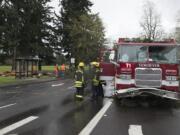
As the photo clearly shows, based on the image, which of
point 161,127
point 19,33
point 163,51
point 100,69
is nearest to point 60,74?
point 19,33

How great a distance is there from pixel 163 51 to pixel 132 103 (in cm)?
306

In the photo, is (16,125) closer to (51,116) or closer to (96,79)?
(51,116)

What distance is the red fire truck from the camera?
18.4m

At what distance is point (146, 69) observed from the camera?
1845 centimetres

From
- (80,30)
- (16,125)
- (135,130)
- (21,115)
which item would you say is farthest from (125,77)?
(80,30)

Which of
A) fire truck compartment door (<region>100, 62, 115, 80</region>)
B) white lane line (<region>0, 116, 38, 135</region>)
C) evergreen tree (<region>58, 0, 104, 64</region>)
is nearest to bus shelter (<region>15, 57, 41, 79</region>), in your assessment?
evergreen tree (<region>58, 0, 104, 64</region>)

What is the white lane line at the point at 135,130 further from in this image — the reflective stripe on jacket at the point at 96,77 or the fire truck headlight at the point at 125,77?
the reflective stripe on jacket at the point at 96,77

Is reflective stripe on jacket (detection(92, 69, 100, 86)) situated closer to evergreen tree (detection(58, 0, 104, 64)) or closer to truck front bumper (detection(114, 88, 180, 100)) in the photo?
truck front bumper (detection(114, 88, 180, 100))

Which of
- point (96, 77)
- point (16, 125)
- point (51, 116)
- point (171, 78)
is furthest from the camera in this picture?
point (96, 77)

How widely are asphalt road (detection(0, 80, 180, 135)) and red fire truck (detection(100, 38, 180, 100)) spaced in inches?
29.0

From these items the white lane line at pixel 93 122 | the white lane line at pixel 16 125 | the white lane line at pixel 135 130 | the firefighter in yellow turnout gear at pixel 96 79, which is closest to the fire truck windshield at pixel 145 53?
the white lane line at pixel 93 122

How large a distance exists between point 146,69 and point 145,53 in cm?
78

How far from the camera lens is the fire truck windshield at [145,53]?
18.7m

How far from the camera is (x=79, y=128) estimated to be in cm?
1230
